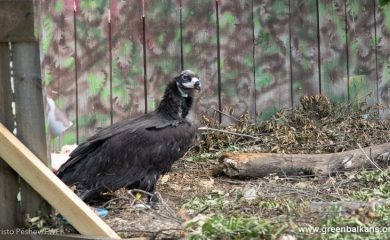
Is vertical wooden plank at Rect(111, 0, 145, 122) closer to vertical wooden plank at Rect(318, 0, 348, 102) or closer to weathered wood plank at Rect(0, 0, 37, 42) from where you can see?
vertical wooden plank at Rect(318, 0, 348, 102)

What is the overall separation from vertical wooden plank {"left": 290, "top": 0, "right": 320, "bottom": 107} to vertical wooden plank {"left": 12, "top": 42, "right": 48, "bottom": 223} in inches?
192

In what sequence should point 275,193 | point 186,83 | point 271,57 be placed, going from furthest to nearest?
point 271,57, point 186,83, point 275,193

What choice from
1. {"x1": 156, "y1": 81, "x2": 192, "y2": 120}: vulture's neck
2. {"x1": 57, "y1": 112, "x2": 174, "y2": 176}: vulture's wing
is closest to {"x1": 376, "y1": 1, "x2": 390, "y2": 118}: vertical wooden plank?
{"x1": 156, "y1": 81, "x2": 192, "y2": 120}: vulture's neck

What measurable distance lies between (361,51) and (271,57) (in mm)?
1177

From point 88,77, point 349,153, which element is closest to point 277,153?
point 349,153

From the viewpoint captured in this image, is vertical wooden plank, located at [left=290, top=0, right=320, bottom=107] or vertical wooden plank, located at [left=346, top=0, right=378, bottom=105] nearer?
vertical wooden plank, located at [left=290, top=0, right=320, bottom=107]

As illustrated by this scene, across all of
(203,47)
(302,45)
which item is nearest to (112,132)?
(203,47)

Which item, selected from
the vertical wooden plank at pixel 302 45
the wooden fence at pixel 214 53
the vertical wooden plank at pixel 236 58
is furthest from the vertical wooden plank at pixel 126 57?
the vertical wooden plank at pixel 302 45

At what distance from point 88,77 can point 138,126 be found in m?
1.75

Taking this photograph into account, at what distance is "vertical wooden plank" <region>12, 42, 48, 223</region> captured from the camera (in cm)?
468

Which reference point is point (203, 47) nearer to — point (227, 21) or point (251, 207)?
point (227, 21)

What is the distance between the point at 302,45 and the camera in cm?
904

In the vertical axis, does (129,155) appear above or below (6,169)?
below

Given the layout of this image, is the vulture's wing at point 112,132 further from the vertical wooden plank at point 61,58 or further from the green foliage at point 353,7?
the green foliage at point 353,7
